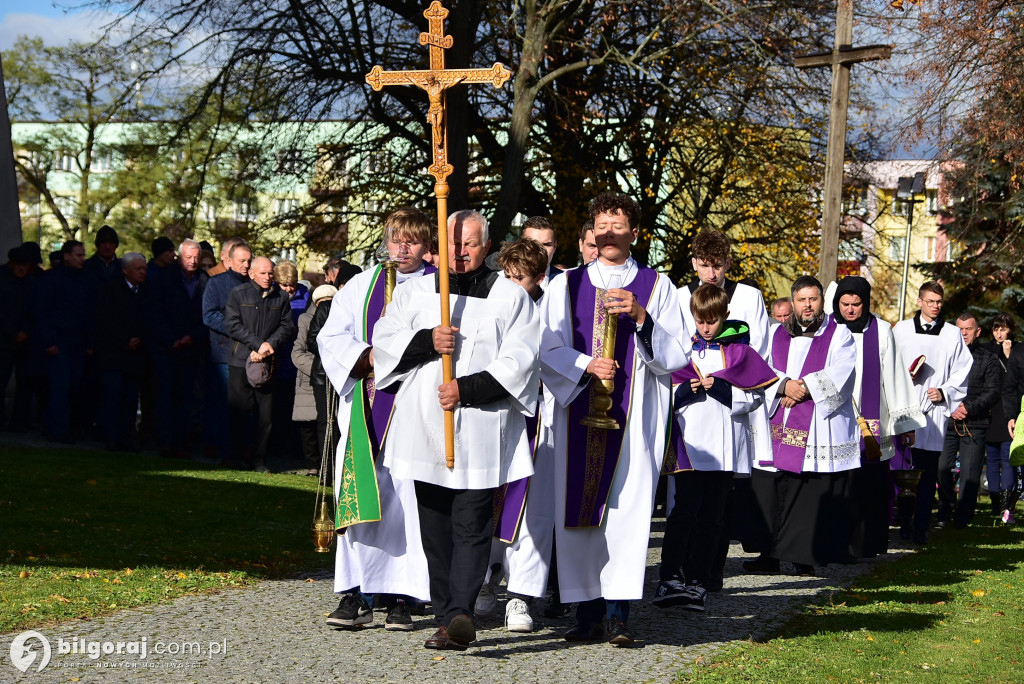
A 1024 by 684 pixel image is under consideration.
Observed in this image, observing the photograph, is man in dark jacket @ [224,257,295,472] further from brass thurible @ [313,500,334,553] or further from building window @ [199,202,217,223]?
Result: building window @ [199,202,217,223]

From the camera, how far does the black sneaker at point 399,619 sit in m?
6.32

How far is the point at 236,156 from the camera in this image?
21844mm

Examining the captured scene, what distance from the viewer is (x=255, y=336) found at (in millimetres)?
12352

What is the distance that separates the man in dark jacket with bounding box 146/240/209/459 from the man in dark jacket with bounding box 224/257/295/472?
48 cm

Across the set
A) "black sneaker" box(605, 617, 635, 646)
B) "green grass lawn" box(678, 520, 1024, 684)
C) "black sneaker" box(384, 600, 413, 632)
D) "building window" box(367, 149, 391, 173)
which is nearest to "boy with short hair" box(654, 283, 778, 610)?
"green grass lawn" box(678, 520, 1024, 684)

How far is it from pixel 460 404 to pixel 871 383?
5.22m

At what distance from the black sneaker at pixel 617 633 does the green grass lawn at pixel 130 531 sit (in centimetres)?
222

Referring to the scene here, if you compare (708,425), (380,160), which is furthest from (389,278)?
(380,160)

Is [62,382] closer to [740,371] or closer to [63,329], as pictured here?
[63,329]

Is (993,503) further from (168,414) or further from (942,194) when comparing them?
(942,194)

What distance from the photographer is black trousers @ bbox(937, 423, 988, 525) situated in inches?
492

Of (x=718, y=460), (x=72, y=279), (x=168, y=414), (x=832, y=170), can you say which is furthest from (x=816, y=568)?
(x=832, y=170)

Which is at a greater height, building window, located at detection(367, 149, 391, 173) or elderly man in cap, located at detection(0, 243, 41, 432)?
building window, located at detection(367, 149, 391, 173)

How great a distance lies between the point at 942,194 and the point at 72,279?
19.7 m
